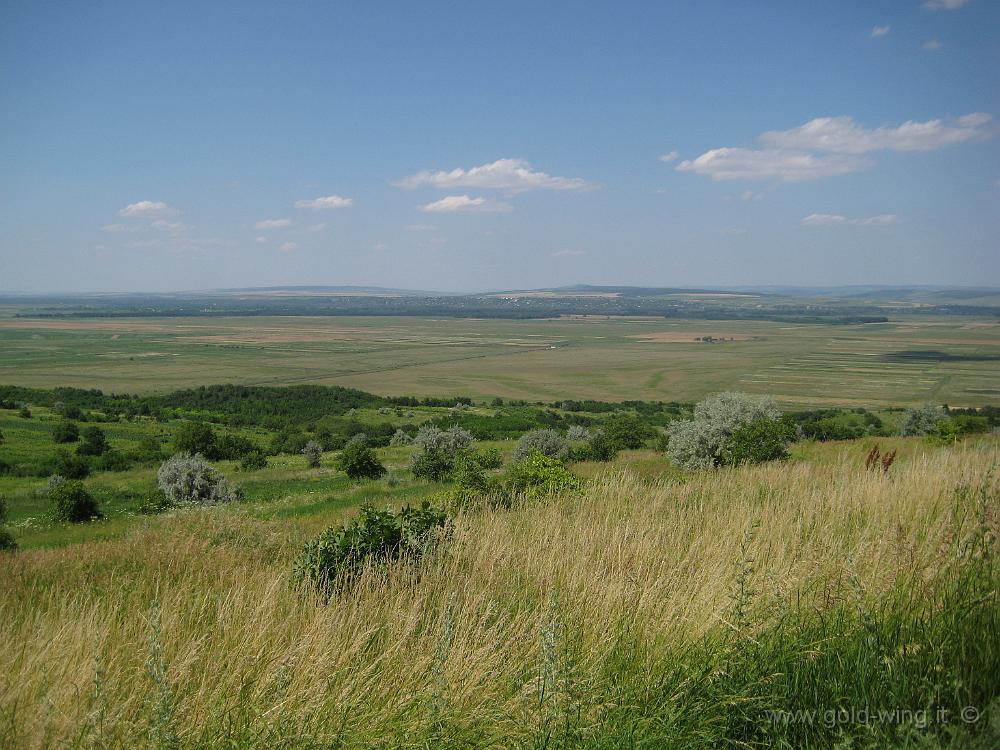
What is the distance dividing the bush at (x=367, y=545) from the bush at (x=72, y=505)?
27356mm

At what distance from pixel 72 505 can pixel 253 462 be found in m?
17.5

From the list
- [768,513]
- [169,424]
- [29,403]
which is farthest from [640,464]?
[29,403]

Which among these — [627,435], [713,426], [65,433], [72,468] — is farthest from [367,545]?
[65,433]

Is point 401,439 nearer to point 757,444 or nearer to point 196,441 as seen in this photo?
point 196,441

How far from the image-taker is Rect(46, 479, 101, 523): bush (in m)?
28.2

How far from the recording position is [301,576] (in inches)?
220

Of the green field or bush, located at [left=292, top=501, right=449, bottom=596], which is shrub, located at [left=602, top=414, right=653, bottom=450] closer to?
the green field

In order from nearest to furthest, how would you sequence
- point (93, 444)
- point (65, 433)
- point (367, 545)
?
point (367, 545)
point (93, 444)
point (65, 433)

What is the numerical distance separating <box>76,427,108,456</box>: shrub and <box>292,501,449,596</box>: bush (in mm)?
53855

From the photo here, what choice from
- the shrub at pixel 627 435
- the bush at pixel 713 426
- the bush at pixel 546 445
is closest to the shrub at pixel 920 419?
the bush at pixel 713 426

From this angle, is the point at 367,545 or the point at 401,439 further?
the point at 401,439

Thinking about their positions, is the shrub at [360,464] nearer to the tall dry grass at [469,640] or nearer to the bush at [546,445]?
the bush at [546,445]

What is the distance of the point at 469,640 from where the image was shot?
12.8 ft

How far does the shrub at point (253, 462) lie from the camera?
45.1m
